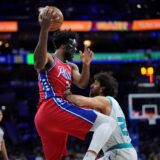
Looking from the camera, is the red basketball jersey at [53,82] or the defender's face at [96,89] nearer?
the red basketball jersey at [53,82]

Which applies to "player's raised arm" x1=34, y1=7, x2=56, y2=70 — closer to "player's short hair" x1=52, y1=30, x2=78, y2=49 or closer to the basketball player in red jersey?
the basketball player in red jersey

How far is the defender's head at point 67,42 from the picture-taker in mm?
5219

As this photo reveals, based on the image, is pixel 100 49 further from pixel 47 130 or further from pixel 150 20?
pixel 47 130

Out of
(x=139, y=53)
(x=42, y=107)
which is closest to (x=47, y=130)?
(x=42, y=107)

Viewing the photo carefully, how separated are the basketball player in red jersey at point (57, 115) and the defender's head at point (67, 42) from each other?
1.0 inches

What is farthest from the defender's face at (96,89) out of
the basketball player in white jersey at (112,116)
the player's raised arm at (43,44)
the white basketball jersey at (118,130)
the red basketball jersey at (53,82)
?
the player's raised arm at (43,44)

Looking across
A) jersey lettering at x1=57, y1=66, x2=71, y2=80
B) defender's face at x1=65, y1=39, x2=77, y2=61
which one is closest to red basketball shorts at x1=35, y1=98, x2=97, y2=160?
jersey lettering at x1=57, y1=66, x2=71, y2=80

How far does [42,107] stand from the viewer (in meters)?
4.92

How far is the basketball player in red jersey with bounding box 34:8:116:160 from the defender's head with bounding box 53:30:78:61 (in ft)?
0.08

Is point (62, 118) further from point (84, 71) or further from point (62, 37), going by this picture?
point (62, 37)

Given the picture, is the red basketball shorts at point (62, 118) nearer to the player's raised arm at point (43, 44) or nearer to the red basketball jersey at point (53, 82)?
the red basketball jersey at point (53, 82)

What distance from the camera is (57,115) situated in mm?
4828

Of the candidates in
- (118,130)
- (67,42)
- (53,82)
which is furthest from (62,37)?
(118,130)

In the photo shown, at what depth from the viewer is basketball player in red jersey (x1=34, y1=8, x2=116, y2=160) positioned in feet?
15.5
